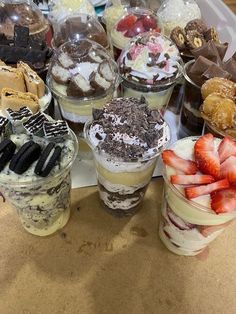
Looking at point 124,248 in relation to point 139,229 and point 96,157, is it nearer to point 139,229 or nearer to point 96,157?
point 139,229

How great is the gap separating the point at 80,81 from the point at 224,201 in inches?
25.2

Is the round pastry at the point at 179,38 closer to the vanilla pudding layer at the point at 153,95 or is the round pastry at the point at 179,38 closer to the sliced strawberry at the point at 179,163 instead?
the vanilla pudding layer at the point at 153,95

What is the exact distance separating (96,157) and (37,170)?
0.66 feet

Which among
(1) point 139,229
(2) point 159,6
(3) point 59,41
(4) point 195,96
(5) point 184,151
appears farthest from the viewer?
(2) point 159,6

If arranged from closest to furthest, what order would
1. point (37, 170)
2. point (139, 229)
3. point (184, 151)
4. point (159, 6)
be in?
point (37, 170)
point (184, 151)
point (139, 229)
point (159, 6)

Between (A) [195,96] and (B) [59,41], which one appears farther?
(B) [59,41]

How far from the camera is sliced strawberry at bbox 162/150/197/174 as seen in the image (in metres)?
0.91

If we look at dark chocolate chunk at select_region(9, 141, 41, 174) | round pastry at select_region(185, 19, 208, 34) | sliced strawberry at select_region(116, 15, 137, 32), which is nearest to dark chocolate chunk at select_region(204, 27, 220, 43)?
round pastry at select_region(185, 19, 208, 34)

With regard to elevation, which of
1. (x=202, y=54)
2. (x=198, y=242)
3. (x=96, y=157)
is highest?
(x=202, y=54)

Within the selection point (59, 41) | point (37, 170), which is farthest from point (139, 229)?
point (59, 41)

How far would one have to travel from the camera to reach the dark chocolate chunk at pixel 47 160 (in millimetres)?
882

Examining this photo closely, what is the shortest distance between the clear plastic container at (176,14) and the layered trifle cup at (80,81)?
0.52 m

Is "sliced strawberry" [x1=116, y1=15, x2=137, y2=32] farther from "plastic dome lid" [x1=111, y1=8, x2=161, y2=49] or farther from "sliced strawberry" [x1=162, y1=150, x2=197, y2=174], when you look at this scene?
"sliced strawberry" [x1=162, y1=150, x2=197, y2=174]

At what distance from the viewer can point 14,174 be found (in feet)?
2.94
